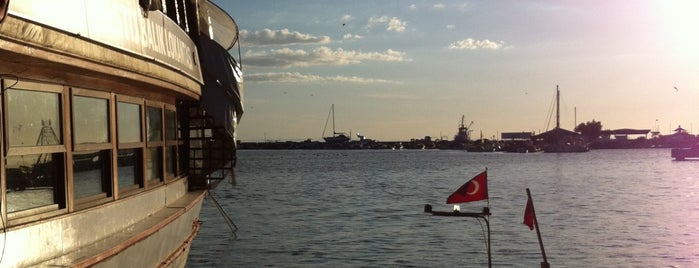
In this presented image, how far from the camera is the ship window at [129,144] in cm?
740

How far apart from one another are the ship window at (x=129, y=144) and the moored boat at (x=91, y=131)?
13mm

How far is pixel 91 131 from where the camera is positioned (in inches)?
256

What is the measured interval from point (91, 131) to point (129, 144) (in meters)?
1.18

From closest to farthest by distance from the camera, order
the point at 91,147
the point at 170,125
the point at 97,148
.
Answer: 1. the point at 91,147
2. the point at 97,148
3. the point at 170,125

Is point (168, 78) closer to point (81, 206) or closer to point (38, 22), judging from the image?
point (81, 206)

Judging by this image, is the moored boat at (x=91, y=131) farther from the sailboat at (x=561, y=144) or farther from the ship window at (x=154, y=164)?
the sailboat at (x=561, y=144)

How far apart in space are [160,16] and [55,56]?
309 centimetres

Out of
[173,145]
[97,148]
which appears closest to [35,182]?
[97,148]

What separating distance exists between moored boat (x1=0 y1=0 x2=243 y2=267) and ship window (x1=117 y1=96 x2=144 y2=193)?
0.5 inches

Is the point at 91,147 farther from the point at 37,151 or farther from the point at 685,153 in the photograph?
the point at 685,153

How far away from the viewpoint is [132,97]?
7.64m

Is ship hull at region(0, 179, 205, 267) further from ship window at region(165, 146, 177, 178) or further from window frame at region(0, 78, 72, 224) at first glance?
ship window at region(165, 146, 177, 178)

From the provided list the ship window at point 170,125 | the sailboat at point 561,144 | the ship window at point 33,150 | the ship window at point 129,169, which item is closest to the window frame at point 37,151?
the ship window at point 33,150

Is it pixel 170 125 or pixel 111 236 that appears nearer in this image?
pixel 111 236
